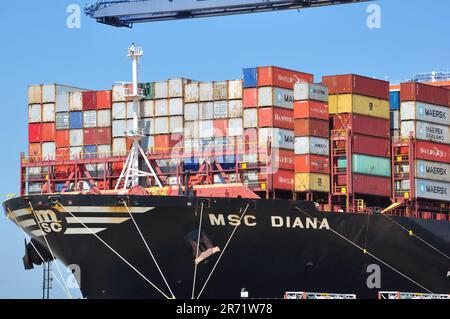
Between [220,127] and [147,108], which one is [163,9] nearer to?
[147,108]

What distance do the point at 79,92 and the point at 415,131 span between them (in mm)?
17060

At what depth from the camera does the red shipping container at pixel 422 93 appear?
51906 mm

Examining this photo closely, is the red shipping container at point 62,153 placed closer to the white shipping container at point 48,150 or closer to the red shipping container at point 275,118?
the white shipping container at point 48,150

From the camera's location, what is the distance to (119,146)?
51.1 meters

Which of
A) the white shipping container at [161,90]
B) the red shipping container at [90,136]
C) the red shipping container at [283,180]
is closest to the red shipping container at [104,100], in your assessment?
the red shipping container at [90,136]

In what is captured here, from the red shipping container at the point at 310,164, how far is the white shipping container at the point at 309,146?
8.2 inches

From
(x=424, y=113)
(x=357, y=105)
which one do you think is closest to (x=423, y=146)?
(x=424, y=113)

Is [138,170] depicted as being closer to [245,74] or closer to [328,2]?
[245,74]

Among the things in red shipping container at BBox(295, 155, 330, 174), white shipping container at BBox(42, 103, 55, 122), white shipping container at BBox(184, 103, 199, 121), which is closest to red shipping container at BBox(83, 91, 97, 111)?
white shipping container at BBox(42, 103, 55, 122)

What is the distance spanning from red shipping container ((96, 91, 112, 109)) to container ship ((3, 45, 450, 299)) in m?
0.08

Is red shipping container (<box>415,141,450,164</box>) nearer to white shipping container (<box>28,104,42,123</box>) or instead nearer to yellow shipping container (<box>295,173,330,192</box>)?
yellow shipping container (<box>295,173,330,192</box>)

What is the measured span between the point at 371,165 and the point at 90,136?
45.9 ft
